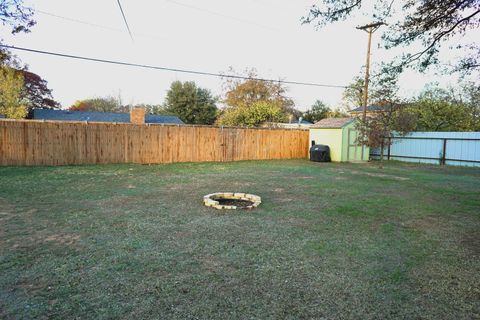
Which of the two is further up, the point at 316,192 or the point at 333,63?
the point at 333,63

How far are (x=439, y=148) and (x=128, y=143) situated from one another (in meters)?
14.4

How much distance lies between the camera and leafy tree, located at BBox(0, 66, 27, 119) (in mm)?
19656

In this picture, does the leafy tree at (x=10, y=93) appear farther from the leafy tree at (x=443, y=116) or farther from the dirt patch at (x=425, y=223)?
the leafy tree at (x=443, y=116)

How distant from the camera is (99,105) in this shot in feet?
115

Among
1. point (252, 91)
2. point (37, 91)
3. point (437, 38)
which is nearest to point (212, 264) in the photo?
point (437, 38)

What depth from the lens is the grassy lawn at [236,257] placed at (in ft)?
6.82

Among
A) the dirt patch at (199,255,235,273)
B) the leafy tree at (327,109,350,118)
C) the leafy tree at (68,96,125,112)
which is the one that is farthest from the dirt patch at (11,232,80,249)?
the leafy tree at (68,96,125,112)

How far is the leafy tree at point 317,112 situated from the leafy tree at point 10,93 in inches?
1060

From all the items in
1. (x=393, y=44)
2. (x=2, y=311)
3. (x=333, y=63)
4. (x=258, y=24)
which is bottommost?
(x=2, y=311)

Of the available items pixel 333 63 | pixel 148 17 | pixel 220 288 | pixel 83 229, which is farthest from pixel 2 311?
pixel 333 63

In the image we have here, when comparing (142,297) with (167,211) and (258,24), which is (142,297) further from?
(258,24)

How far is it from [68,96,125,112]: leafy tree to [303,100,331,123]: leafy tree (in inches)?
930

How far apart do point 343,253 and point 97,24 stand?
1166cm

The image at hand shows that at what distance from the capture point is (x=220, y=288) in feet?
7.61
